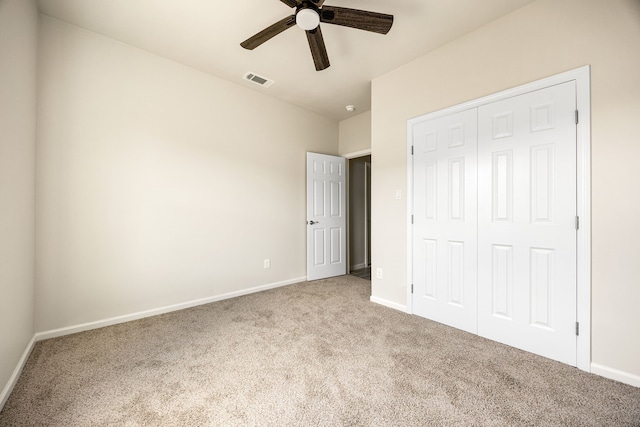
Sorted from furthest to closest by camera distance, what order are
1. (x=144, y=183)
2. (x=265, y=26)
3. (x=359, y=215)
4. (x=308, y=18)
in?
1. (x=359, y=215)
2. (x=144, y=183)
3. (x=265, y=26)
4. (x=308, y=18)

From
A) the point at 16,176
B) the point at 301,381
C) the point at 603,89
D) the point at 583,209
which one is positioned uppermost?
the point at 603,89

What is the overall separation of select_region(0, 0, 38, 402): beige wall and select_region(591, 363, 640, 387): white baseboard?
11.9ft

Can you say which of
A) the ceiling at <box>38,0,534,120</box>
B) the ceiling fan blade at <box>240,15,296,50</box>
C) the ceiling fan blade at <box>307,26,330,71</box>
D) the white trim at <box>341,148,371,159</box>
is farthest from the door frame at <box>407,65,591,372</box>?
the white trim at <box>341,148,371,159</box>

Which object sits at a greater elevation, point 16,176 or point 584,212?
point 16,176

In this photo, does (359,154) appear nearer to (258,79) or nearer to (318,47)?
(258,79)

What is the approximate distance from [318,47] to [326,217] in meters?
2.67

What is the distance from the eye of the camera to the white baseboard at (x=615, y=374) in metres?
1.61

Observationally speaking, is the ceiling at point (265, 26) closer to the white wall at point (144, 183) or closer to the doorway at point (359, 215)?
the white wall at point (144, 183)

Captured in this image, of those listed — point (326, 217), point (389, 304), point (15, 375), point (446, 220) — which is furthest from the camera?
point (326, 217)

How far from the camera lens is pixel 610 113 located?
170cm

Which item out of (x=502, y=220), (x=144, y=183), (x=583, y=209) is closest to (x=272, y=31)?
(x=144, y=183)

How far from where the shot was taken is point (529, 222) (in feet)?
6.69

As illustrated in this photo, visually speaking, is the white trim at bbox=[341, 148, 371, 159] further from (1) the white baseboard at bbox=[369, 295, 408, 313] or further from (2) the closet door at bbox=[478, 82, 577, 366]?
(1) the white baseboard at bbox=[369, 295, 408, 313]

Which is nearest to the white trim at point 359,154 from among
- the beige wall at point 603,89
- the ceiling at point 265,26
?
the ceiling at point 265,26
